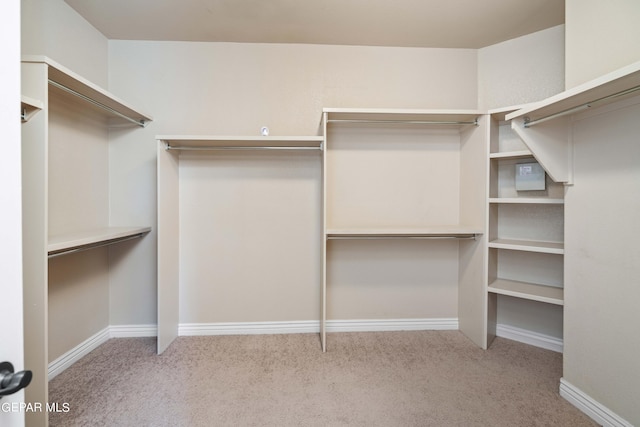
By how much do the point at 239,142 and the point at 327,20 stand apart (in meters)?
1.15

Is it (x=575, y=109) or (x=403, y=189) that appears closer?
(x=575, y=109)

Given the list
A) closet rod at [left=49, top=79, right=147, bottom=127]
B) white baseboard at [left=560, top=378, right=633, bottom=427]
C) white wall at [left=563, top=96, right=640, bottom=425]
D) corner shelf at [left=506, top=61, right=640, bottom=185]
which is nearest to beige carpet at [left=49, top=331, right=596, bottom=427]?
white baseboard at [left=560, top=378, right=633, bottom=427]

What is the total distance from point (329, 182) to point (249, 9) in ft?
4.65

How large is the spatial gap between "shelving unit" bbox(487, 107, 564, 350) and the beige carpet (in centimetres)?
51

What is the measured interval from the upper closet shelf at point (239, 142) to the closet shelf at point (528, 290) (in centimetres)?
181

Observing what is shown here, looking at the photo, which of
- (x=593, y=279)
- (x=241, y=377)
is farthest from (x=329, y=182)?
(x=593, y=279)

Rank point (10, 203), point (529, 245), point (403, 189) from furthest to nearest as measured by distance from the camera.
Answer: point (403, 189) → point (529, 245) → point (10, 203)

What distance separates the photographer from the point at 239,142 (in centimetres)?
221

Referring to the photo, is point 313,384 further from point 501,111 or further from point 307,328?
point 501,111

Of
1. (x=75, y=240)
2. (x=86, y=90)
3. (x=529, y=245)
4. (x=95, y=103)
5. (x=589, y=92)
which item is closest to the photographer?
(x=589, y=92)

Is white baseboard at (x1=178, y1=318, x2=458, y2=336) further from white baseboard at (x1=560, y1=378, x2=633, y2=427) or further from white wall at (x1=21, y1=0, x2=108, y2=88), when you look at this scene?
white wall at (x1=21, y1=0, x2=108, y2=88)

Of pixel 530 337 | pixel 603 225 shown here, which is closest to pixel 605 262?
pixel 603 225

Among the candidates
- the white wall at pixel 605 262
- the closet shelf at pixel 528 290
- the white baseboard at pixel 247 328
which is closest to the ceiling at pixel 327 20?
the white wall at pixel 605 262

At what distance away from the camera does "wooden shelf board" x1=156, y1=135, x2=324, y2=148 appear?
6.72 feet
